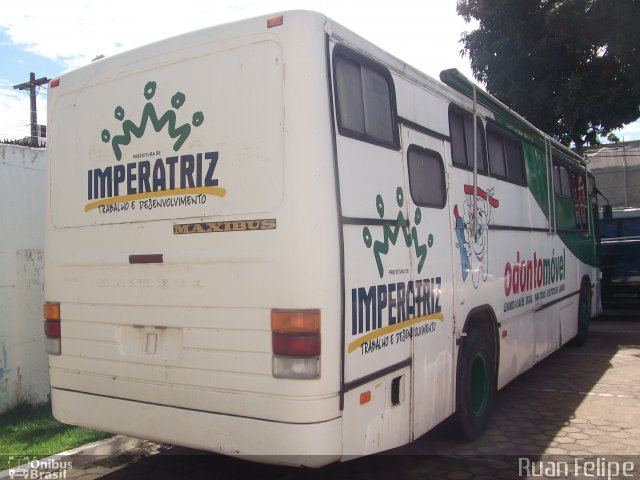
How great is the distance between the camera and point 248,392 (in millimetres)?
3236

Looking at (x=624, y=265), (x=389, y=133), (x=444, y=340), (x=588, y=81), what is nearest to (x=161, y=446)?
(x=444, y=340)

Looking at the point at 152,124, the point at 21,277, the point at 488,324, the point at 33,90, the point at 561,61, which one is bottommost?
the point at 488,324

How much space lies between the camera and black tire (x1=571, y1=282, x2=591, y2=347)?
913 cm

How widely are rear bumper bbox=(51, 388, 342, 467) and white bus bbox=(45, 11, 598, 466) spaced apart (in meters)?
0.01

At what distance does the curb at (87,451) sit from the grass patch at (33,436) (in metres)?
0.11

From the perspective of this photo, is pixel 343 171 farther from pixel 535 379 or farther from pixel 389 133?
pixel 535 379

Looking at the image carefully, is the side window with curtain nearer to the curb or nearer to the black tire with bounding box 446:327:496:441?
the black tire with bounding box 446:327:496:441

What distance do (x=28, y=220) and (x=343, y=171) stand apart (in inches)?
163

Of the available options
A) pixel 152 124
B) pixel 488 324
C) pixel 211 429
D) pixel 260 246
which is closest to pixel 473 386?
pixel 488 324

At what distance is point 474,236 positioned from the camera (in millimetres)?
4973

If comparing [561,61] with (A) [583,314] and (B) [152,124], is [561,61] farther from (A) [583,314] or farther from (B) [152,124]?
(B) [152,124]

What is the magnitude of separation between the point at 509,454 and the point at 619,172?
80.0ft

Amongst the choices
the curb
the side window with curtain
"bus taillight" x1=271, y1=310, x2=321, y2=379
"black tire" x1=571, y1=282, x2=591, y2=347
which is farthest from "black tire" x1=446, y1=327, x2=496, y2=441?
"black tire" x1=571, y1=282, x2=591, y2=347
